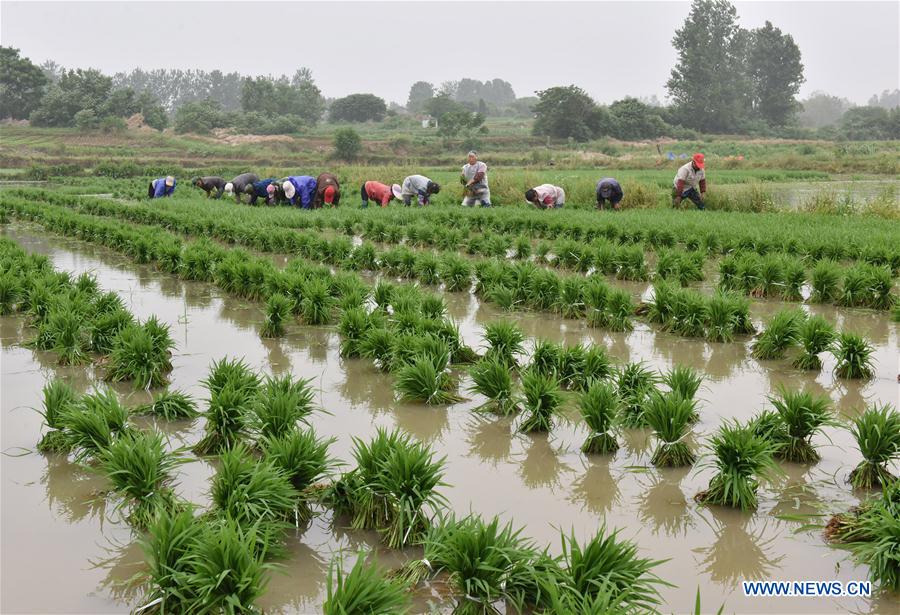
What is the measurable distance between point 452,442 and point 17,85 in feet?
207

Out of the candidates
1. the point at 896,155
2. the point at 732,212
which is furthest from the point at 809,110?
the point at 732,212

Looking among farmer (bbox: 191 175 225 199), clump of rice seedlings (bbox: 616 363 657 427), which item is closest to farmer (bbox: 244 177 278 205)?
farmer (bbox: 191 175 225 199)

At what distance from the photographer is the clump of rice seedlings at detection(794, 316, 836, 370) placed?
554 cm

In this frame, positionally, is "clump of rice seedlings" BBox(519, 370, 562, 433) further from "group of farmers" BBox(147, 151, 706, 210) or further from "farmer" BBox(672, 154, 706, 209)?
"farmer" BBox(672, 154, 706, 209)

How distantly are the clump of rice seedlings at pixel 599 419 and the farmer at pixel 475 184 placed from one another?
1280 centimetres

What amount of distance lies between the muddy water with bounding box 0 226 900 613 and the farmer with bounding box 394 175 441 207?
1122 cm

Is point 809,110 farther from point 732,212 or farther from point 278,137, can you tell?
point 732,212

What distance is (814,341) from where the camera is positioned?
18.2 ft

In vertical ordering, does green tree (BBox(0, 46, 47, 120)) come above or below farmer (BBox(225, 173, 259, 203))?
above

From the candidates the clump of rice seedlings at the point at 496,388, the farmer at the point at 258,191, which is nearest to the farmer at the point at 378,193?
the farmer at the point at 258,191

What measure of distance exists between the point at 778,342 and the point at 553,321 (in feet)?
6.76

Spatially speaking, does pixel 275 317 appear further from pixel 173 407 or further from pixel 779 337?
pixel 779 337

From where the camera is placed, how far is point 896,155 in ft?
115

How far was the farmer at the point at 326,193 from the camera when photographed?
1728cm
